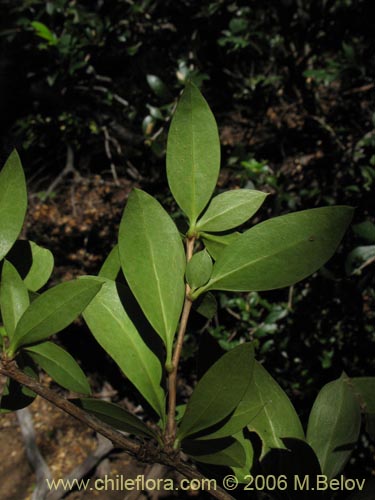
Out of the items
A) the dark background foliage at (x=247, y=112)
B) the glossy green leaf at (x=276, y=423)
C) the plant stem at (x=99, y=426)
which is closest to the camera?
the plant stem at (x=99, y=426)

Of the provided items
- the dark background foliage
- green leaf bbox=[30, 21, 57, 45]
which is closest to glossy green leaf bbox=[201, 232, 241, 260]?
the dark background foliage

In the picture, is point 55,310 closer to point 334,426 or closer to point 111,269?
point 111,269

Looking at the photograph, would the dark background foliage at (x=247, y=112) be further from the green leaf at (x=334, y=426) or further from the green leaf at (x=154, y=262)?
the green leaf at (x=154, y=262)

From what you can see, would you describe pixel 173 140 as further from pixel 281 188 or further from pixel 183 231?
pixel 281 188

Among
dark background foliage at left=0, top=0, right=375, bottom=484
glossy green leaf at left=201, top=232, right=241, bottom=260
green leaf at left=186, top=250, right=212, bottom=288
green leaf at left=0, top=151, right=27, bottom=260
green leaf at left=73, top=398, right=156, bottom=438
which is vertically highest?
green leaf at left=0, top=151, right=27, bottom=260

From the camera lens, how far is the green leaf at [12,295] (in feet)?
1.27

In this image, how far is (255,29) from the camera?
1.54 m

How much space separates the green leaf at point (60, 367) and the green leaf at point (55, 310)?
0.03m

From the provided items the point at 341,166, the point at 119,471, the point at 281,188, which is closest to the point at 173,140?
the point at 281,188

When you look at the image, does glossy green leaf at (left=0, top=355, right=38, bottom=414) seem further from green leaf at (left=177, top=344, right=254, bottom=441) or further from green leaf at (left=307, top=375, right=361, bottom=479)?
green leaf at (left=307, top=375, right=361, bottom=479)

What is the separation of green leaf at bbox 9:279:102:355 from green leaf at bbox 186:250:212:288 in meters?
0.07

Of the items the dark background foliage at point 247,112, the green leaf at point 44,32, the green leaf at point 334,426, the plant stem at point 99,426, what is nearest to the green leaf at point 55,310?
the plant stem at point 99,426

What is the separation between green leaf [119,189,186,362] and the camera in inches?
14.7

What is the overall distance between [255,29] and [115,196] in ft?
3.44
